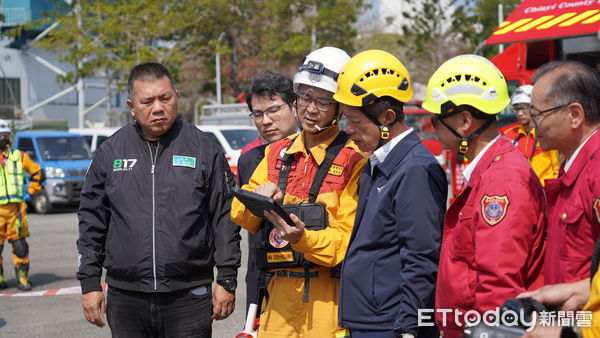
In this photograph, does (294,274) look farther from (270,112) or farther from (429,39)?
→ (429,39)

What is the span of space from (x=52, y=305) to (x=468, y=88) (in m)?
7.05

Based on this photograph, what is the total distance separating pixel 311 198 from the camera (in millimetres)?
3953

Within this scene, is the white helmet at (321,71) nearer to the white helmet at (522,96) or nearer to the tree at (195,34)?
the white helmet at (522,96)

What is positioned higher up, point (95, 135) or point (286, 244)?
point (95, 135)

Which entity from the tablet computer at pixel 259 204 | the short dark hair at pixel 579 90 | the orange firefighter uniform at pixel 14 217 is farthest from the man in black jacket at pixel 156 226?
the orange firefighter uniform at pixel 14 217

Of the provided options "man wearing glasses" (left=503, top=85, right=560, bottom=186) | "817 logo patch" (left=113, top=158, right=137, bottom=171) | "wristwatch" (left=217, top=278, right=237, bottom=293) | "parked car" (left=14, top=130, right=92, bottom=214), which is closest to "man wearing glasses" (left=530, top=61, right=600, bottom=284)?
"wristwatch" (left=217, top=278, right=237, bottom=293)

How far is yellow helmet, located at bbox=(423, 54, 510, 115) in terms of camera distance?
11.2 ft

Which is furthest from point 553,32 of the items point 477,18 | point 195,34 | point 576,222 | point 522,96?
point 477,18

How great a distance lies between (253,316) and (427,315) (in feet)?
3.62

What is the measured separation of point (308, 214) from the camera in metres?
3.85

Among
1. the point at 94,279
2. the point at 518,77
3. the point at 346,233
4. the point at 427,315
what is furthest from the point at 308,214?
the point at 518,77

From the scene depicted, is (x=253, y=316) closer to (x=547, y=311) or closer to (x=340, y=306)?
(x=340, y=306)

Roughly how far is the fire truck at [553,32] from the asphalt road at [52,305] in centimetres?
307

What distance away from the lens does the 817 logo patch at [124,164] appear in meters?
4.32
